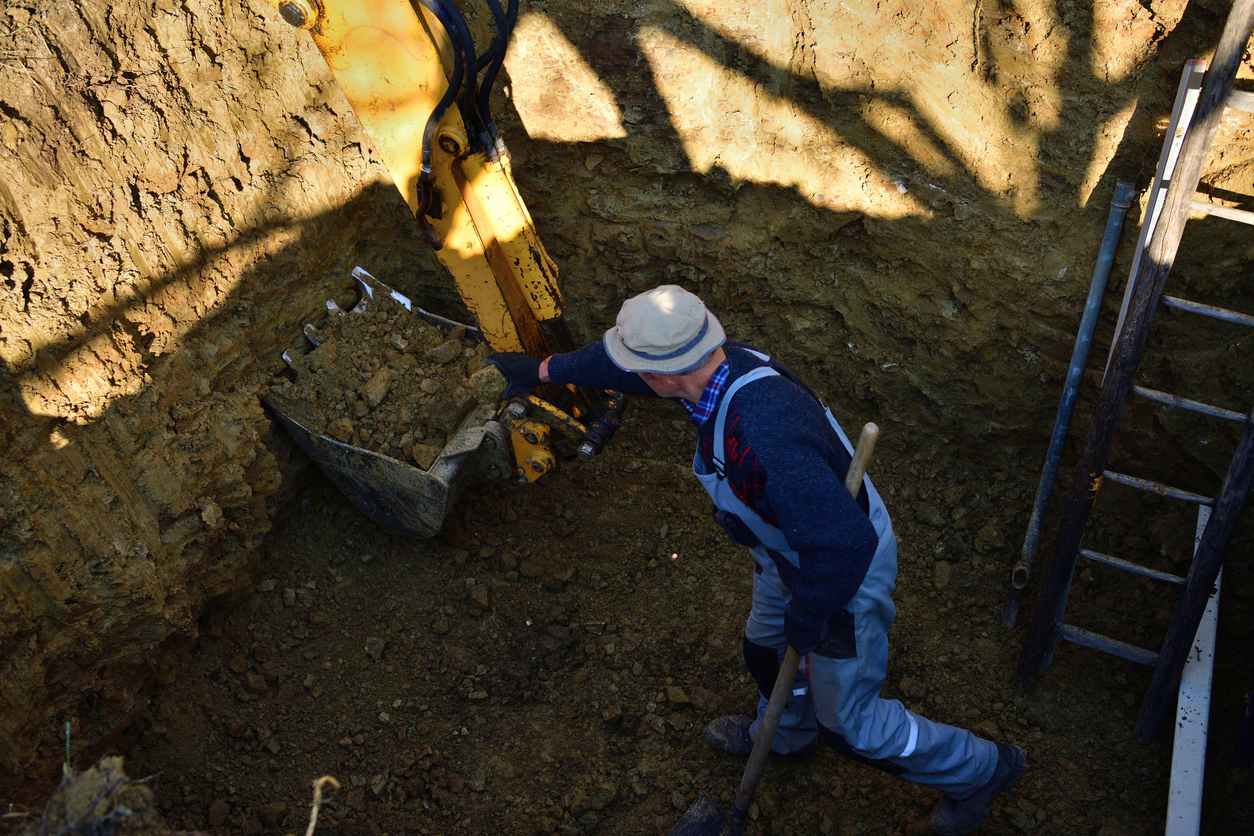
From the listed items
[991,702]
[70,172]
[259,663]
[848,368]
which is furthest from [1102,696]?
[70,172]

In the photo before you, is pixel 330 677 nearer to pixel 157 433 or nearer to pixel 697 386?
pixel 157 433

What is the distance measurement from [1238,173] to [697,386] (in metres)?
2.09

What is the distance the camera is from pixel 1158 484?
119 inches

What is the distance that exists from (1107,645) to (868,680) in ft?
3.92

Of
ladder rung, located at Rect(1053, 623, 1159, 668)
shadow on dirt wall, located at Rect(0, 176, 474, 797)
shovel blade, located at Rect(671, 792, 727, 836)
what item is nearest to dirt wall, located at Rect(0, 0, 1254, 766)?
shadow on dirt wall, located at Rect(0, 176, 474, 797)

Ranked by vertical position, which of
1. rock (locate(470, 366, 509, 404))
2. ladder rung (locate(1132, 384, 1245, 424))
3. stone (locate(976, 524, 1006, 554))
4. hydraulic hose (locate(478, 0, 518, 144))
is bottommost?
stone (locate(976, 524, 1006, 554))

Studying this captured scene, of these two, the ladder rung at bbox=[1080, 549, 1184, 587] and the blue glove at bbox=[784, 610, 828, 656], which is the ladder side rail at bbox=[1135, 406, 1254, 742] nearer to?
the ladder rung at bbox=[1080, 549, 1184, 587]

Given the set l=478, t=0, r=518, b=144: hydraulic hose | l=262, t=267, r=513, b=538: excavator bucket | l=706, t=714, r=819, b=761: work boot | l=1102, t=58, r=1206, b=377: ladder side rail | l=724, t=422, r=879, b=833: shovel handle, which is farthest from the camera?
l=262, t=267, r=513, b=538: excavator bucket

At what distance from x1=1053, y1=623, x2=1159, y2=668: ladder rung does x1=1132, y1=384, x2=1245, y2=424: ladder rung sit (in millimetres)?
950

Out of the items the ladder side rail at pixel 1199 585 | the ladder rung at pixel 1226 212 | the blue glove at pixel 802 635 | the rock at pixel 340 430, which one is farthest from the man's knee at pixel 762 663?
the ladder rung at pixel 1226 212

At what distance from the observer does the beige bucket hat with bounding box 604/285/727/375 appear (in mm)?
2414

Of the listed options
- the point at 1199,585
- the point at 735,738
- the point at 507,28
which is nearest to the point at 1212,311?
the point at 1199,585

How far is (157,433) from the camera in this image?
125 inches

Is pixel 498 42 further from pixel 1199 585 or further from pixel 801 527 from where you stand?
pixel 1199 585
